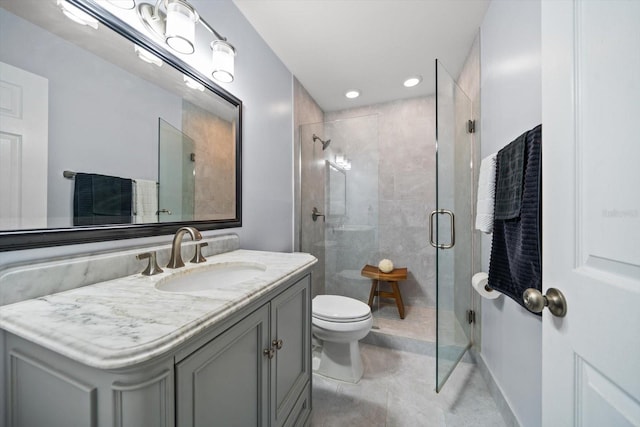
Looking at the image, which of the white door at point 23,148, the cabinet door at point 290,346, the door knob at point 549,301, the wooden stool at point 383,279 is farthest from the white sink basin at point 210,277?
the wooden stool at point 383,279

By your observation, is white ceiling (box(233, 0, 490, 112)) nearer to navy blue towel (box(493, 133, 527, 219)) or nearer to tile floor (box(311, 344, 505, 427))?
navy blue towel (box(493, 133, 527, 219))

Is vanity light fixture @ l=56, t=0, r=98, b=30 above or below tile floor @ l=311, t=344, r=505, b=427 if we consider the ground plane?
above

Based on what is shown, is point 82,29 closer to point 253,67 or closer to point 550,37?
point 253,67

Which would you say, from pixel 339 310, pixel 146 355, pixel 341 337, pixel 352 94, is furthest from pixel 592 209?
pixel 352 94

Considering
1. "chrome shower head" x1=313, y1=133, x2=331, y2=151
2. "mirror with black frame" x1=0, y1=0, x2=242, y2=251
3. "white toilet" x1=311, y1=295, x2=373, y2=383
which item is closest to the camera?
"mirror with black frame" x1=0, y1=0, x2=242, y2=251

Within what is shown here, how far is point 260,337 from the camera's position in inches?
31.4

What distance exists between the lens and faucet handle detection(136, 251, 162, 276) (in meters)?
0.88

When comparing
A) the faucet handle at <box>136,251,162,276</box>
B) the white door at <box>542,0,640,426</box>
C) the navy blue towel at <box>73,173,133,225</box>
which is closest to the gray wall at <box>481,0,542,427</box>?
the white door at <box>542,0,640,426</box>

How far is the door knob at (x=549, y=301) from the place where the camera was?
21.1 inches

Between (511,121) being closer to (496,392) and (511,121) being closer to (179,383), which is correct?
(496,392)

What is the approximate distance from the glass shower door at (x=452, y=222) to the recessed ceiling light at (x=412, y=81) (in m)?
0.61

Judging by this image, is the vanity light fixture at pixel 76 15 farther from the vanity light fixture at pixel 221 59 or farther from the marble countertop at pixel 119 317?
the marble countertop at pixel 119 317

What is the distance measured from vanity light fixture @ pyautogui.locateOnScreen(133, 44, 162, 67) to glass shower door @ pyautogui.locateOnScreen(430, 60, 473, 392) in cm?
142

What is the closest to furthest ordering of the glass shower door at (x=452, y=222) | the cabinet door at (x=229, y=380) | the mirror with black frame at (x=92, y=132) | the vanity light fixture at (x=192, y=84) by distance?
the cabinet door at (x=229, y=380)
the mirror with black frame at (x=92, y=132)
the vanity light fixture at (x=192, y=84)
the glass shower door at (x=452, y=222)
